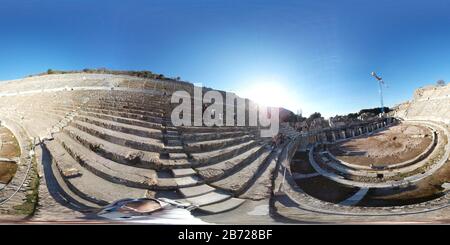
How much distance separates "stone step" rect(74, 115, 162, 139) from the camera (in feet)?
6.55

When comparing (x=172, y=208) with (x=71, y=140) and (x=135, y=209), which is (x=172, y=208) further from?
(x=71, y=140)

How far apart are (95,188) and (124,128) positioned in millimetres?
451

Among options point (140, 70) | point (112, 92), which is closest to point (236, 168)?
point (140, 70)

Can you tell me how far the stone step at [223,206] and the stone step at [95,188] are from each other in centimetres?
45

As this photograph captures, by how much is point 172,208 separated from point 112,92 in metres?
0.96

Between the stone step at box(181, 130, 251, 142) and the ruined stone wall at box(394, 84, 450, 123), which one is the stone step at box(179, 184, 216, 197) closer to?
the stone step at box(181, 130, 251, 142)

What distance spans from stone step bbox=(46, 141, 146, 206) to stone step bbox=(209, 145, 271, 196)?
1.71ft

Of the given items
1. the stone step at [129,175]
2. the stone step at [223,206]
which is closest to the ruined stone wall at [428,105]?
the stone step at [223,206]

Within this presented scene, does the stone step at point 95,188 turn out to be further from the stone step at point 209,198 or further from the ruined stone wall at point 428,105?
the ruined stone wall at point 428,105

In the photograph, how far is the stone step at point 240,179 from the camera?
2.03 meters

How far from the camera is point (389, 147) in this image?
7.11ft
